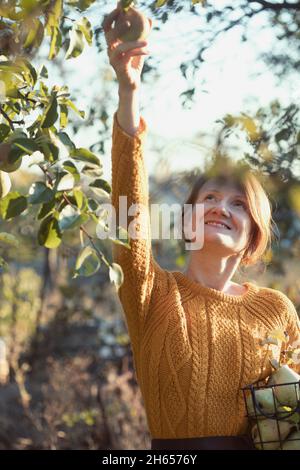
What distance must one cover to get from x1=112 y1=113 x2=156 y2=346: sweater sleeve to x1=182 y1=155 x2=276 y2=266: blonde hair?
311 millimetres

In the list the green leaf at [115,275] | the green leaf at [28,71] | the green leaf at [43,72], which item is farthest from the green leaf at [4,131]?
the green leaf at [115,275]

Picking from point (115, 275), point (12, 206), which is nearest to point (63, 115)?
point (12, 206)

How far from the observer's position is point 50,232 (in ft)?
4.15

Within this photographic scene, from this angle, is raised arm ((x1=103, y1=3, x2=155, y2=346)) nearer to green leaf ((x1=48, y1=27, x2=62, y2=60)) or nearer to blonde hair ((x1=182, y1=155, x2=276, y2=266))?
green leaf ((x1=48, y1=27, x2=62, y2=60))

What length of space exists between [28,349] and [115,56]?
4389 millimetres

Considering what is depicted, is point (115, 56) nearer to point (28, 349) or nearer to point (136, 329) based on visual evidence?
point (136, 329)

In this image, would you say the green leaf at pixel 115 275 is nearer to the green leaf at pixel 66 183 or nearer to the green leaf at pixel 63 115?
the green leaf at pixel 66 183

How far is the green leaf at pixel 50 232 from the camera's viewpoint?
1.26 metres

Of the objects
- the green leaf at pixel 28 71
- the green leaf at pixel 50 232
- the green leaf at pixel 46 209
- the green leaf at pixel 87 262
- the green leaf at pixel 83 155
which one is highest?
the green leaf at pixel 28 71

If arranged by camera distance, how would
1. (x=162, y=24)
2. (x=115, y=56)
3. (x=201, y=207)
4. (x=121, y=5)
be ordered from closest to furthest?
1. (x=121, y=5)
2. (x=115, y=56)
3. (x=201, y=207)
4. (x=162, y=24)

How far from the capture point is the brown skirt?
172 centimetres

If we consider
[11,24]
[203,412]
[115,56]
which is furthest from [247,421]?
[11,24]

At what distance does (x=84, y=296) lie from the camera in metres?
5.82

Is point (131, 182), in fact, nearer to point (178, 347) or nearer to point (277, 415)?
point (178, 347)
